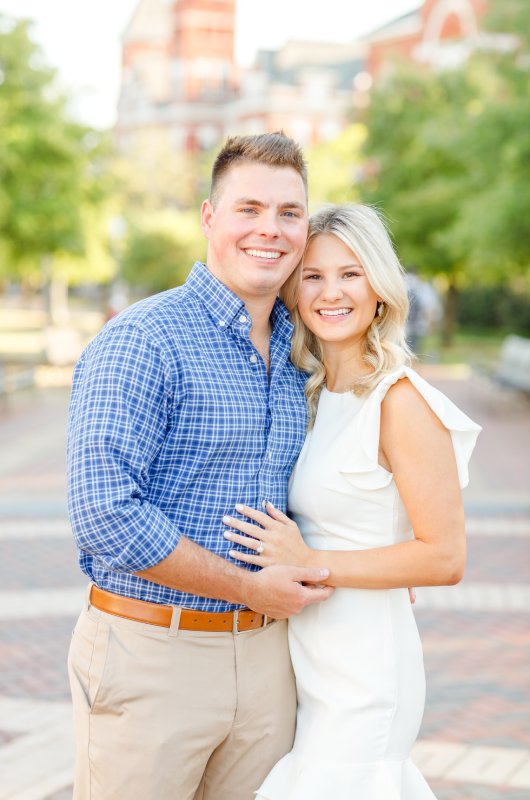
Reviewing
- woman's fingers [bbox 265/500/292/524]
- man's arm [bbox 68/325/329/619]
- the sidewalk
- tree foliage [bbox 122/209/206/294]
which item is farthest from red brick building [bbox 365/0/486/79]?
man's arm [bbox 68/325/329/619]

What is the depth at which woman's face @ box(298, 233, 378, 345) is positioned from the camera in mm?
2672

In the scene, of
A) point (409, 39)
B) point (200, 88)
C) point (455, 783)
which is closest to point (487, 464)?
point (455, 783)

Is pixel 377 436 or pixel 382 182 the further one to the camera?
pixel 382 182

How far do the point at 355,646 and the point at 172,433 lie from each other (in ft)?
2.38

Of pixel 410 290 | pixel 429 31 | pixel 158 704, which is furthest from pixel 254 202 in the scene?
pixel 429 31

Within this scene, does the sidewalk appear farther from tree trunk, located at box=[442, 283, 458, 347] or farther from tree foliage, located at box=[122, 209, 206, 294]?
tree foliage, located at box=[122, 209, 206, 294]

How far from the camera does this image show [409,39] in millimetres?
50250

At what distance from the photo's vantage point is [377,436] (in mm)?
2492

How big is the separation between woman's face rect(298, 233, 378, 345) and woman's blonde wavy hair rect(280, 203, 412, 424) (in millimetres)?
28

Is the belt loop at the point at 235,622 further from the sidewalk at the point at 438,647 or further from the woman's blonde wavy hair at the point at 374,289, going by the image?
the sidewalk at the point at 438,647

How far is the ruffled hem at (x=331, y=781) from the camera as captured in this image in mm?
2445

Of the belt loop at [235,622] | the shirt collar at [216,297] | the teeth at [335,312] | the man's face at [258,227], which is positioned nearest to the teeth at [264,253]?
the man's face at [258,227]

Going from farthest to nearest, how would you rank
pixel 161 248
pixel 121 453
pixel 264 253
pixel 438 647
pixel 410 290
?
pixel 161 248, pixel 410 290, pixel 438 647, pixel 264 253, pixel 121 453

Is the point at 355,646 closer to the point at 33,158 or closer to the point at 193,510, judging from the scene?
the point at 193,510
